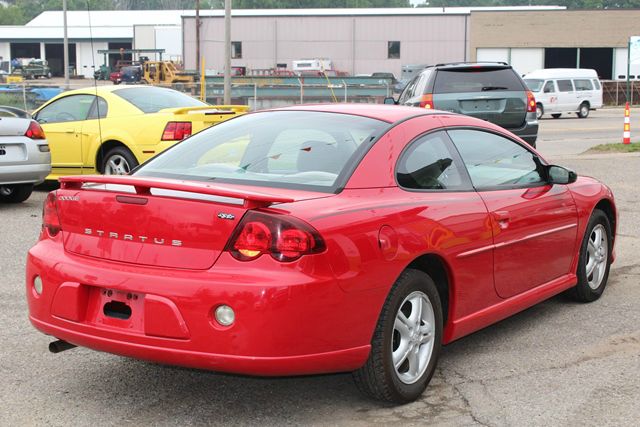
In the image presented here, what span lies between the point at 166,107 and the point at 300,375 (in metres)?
8.84

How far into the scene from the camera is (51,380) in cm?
496

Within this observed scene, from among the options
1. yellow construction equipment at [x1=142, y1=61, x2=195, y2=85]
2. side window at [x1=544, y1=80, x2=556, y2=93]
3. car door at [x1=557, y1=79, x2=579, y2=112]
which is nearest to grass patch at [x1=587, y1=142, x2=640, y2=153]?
side window at [x1=544, y1=80, x2=556, y2=93]

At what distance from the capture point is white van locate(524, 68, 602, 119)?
3878cm

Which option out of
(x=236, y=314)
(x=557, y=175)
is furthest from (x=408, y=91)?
(x=236, y=314)

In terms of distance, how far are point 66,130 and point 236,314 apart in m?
9.35

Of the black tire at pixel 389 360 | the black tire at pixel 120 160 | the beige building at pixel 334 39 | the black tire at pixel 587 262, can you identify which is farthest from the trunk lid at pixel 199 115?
the beige building at pixel 334 39

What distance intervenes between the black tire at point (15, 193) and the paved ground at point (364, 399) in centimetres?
583

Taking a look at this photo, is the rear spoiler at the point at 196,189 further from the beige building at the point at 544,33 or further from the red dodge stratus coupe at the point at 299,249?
the beige building at the point at 544,33

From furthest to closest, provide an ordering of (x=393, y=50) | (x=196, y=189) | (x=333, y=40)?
(x=393, y=50)
(x=333, y=40)
(x=196, y=189)

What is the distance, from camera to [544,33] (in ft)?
218

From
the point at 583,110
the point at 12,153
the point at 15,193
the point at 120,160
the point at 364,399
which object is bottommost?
the point at 364,399

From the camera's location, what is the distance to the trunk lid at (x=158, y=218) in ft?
13.4

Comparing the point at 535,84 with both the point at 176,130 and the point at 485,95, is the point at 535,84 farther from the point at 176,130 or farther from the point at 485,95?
the point at 176,130

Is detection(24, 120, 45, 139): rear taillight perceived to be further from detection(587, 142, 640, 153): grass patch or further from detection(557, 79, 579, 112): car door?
detection(557, 79, 579, 112): car door
